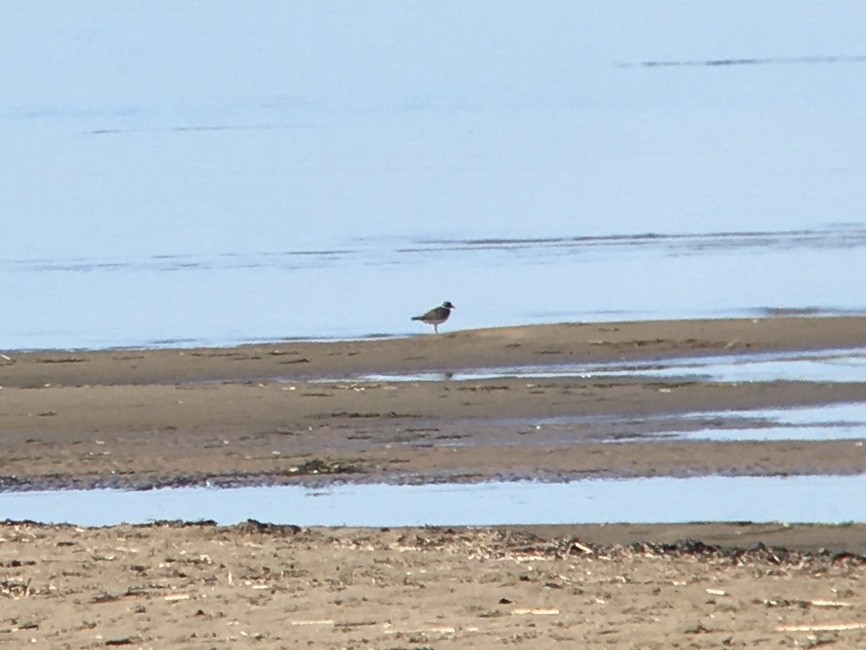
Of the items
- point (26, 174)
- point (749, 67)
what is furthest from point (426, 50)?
point (26, 174)

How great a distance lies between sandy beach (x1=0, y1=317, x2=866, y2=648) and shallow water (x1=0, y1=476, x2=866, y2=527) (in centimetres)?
31

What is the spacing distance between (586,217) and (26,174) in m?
12.7

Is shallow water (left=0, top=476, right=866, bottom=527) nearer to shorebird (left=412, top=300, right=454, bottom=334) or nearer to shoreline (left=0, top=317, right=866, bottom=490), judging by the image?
shoreline (left=0, top=317, right=866, bottom=490)

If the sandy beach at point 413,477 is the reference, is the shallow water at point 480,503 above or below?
below

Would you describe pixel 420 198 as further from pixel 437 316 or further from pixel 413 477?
pixel 413 477

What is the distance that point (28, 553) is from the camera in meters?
8.66

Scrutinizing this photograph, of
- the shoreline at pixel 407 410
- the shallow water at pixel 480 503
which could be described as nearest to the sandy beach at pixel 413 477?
the shoreline at pixel 407 410

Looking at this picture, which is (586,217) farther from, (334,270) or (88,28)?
(88,28)

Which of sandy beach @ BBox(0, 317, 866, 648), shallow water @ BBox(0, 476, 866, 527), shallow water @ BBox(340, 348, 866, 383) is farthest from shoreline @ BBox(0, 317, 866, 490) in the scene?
shallow water @ BBox(0, 476, 866, 527)

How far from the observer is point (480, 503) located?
423 inches

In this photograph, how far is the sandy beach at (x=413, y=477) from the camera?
727 centimetres

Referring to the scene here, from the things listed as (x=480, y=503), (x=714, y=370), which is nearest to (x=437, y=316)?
(x=714, y=370)

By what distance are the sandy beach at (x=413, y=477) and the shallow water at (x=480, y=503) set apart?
0.31 m

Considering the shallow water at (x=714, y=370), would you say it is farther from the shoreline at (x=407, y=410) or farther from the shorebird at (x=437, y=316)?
the shorebird at (x=437, y=316)
